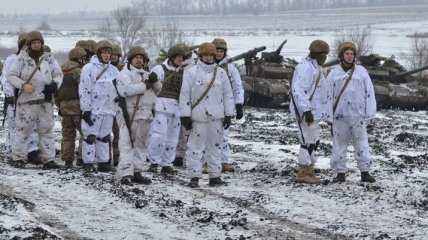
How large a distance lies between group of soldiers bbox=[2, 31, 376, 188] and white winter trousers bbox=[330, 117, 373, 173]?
0.01 metres

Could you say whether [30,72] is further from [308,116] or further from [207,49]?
[308,116]

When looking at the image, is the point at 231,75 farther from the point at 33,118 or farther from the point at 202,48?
the point at 33,118

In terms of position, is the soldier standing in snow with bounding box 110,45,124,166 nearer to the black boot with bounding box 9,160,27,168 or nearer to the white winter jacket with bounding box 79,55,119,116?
the white winter jacket with bounding box 79,55,119,116

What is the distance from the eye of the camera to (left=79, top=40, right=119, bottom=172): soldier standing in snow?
10.7 meters

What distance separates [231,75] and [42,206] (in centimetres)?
379

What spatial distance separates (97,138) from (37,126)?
899mm

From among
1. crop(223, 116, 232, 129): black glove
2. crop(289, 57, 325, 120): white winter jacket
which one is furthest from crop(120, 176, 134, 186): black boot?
crop(289, 57, 325, 120): white winter jacket

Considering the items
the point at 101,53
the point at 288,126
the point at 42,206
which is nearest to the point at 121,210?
the point at 42,206

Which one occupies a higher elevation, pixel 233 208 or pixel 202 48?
pixel 202 48

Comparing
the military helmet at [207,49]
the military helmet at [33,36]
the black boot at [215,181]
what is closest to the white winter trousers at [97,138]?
the military helmet at [33,36]

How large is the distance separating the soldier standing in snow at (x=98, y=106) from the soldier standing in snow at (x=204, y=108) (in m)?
1.25

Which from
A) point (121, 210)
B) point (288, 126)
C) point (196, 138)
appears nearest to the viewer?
point (121, 210)

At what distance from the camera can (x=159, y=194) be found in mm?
9203

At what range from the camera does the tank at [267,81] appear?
23578 millimetres
